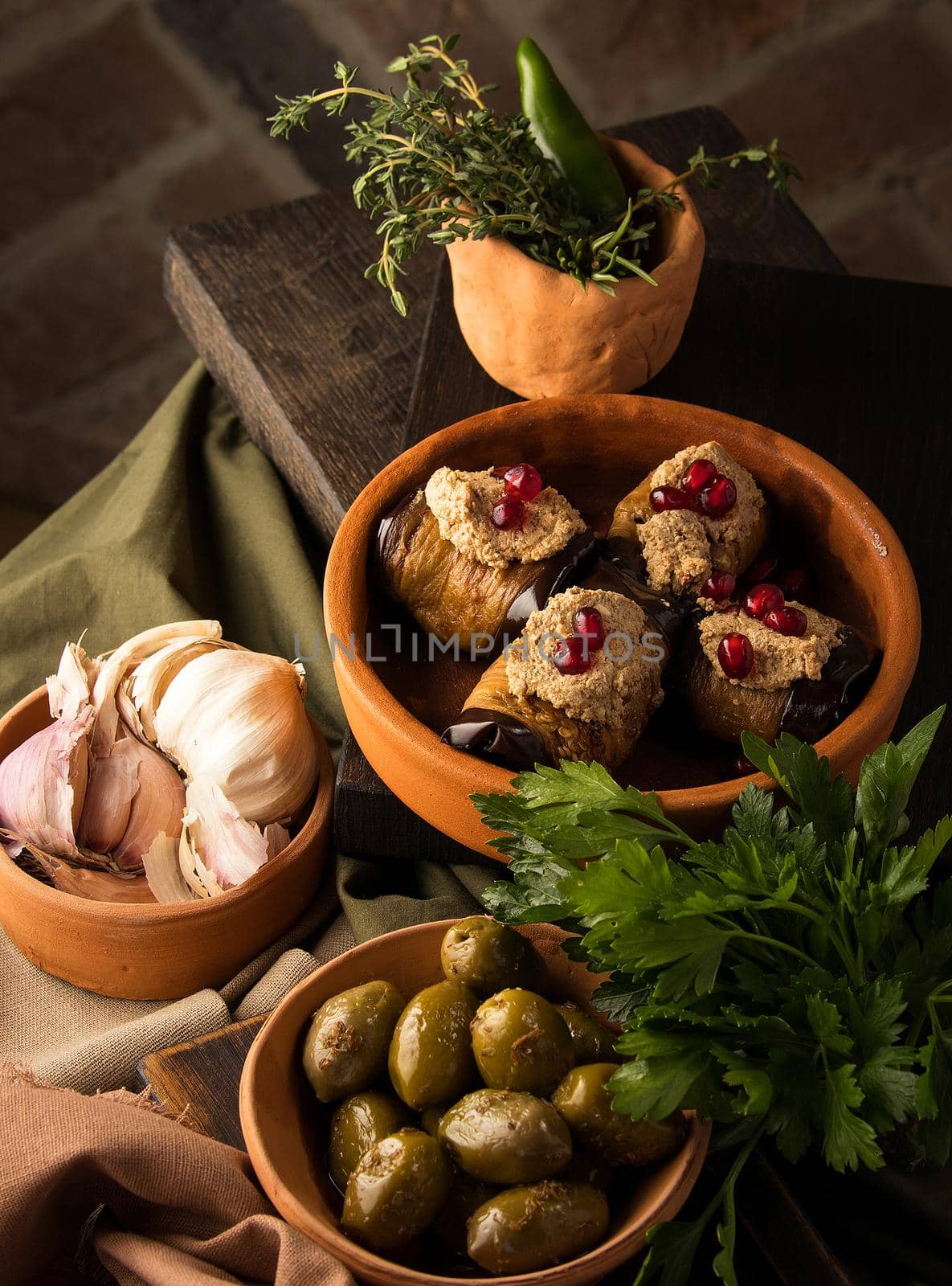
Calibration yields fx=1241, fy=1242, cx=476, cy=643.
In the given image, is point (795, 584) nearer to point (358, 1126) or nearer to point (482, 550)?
point (482, 550)

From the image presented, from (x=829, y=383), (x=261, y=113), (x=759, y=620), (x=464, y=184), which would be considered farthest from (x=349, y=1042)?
(x=261, y=113)

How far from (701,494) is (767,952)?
1.51 ft

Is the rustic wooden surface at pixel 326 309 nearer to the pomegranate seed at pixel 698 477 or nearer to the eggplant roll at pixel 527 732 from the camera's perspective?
the pomegranate seed at pixel 698 477

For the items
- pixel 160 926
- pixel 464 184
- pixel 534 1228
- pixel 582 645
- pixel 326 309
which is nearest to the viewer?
pixel 534 1228

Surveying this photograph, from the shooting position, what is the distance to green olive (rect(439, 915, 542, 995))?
909 millimetres

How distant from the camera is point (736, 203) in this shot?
5.98ft

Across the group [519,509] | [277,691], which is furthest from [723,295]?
[277,691]

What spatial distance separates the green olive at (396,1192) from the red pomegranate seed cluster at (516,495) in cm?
53

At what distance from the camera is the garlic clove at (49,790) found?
112 cm

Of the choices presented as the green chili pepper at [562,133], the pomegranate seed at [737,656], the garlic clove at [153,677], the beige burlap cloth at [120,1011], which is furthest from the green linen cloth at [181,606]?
the green chili pepper at [562,133]

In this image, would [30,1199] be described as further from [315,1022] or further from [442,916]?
[442,916]

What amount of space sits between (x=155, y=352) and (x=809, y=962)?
2042 millimetres

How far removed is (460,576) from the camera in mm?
1129

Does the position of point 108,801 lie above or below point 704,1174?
above
